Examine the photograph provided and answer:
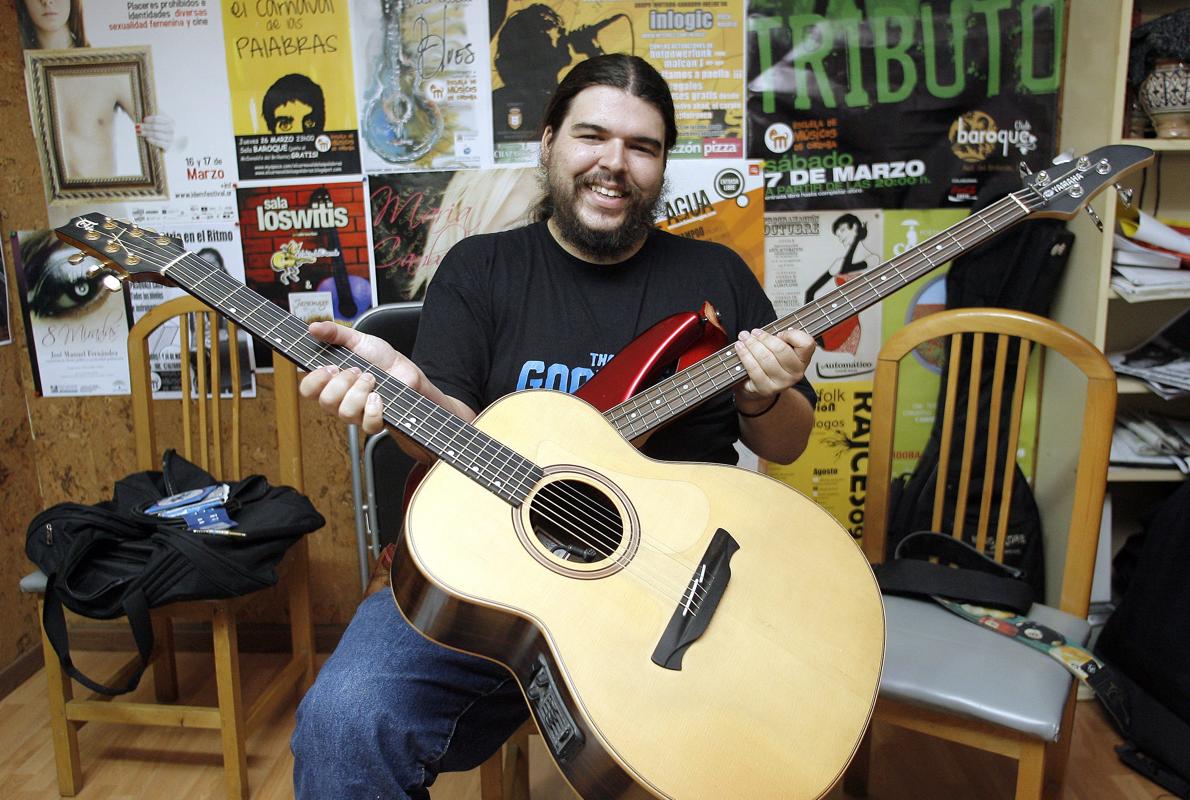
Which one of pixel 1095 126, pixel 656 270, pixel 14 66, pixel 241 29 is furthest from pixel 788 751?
pixel 14 66

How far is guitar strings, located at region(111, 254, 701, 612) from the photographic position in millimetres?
1007

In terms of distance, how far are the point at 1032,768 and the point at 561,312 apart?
1065 mm

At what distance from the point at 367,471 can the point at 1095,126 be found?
1881mm

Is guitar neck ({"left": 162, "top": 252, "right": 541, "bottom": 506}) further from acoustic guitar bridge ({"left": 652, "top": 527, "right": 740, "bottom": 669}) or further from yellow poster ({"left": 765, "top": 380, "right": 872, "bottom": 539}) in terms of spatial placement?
yellow poster ({"left": 765, "top": 380, "right": 872, "bottom": 539})

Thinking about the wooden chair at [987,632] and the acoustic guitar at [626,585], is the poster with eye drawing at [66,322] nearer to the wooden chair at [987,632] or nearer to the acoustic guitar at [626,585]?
the acoustic guitar at [626,585]

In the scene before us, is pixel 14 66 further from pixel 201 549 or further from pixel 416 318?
pixel 201 549

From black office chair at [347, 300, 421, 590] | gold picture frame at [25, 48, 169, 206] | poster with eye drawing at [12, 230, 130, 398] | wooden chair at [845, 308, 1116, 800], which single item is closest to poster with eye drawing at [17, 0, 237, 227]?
gold picture frame at [25, 48, 169, 206]

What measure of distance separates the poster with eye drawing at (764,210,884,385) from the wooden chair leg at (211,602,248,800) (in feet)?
5.03

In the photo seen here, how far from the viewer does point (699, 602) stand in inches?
37.0

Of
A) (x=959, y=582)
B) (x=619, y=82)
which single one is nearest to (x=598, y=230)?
(x=619, y=82)

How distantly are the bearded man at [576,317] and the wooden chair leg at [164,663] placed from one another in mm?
1103

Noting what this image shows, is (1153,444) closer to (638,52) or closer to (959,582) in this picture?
(959,582)

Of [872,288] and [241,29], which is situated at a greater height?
[241,29]

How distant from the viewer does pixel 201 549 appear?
1.55m
